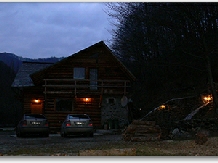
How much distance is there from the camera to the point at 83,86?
2492 cm

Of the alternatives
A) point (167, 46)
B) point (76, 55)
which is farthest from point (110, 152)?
point (76, 55)

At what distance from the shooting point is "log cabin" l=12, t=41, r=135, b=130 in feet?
81.8

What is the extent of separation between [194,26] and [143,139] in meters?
5.64

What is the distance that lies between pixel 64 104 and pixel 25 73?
13.4 ft

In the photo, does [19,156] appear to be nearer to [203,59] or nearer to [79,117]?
[79,117]

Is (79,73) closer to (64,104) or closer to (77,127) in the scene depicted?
(64,104)

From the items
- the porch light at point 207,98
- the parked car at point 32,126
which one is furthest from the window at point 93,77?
the porch light at point 207,98

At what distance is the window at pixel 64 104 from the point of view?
84.0 feet

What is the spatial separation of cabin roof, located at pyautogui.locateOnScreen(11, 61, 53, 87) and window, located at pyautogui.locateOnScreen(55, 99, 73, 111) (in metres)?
2.25

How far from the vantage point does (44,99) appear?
25.6 metres

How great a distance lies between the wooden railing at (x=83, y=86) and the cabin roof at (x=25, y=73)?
1686mm

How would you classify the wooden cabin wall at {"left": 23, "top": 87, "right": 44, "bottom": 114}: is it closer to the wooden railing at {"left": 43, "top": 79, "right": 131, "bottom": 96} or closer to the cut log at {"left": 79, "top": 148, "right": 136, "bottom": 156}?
the wooden railing at {"left": 43, "top": 79, "right": 131, "bottom": 96}

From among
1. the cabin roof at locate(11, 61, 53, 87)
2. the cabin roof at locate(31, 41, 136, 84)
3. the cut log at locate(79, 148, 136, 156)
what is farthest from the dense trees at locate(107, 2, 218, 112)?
the cut log at locate(79, 148, 136, 156)

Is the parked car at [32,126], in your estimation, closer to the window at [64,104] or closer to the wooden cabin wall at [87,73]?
the wooden cabin wall at [87,73]
